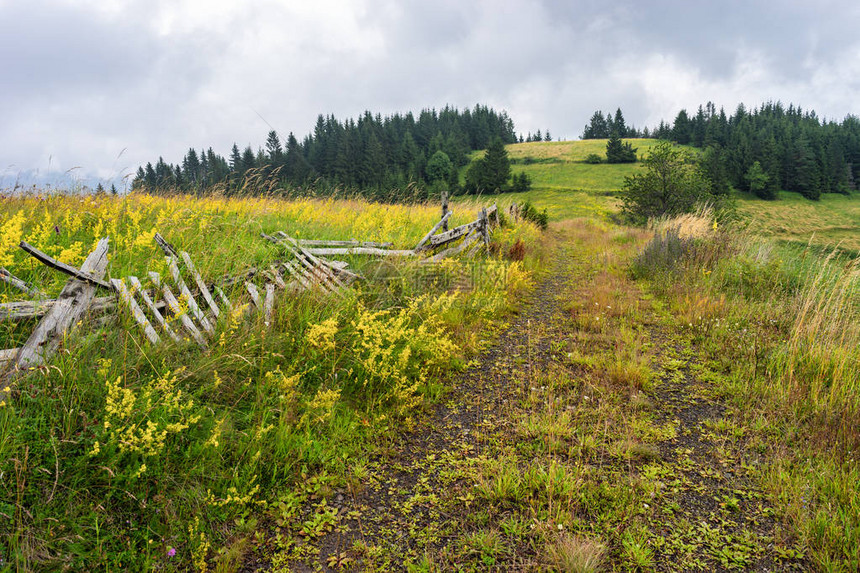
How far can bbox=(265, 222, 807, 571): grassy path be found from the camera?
2471 millimetres

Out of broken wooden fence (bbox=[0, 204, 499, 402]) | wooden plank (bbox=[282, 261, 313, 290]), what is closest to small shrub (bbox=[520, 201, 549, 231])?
broken wooden fence (bbox=[0, 204, 499, 402])

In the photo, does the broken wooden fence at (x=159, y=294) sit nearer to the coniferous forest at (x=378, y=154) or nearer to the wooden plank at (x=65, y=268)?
the wooden plank at (x=65, y=268)

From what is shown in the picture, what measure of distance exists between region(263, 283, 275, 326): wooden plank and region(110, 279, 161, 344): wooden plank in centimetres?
101

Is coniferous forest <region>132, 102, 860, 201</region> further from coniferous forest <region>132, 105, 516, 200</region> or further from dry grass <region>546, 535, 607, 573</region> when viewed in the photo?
dry grass <region>546, 535, 607, 573</region>

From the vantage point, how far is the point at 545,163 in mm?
79062

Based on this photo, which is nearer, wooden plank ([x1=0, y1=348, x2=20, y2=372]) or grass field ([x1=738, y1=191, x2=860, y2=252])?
wooden plank ([x1=0, y1=348, x2=20, y2=372])

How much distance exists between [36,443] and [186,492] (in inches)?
36.7

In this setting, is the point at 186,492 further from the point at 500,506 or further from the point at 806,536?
the point at 806,536

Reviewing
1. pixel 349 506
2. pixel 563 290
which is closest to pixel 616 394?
pixel 349 506

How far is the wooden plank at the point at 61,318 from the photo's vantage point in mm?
2787

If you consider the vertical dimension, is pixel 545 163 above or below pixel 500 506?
above

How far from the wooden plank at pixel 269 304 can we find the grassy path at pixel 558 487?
1888mm

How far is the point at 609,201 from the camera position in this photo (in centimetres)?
4747

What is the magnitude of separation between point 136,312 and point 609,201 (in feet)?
170
